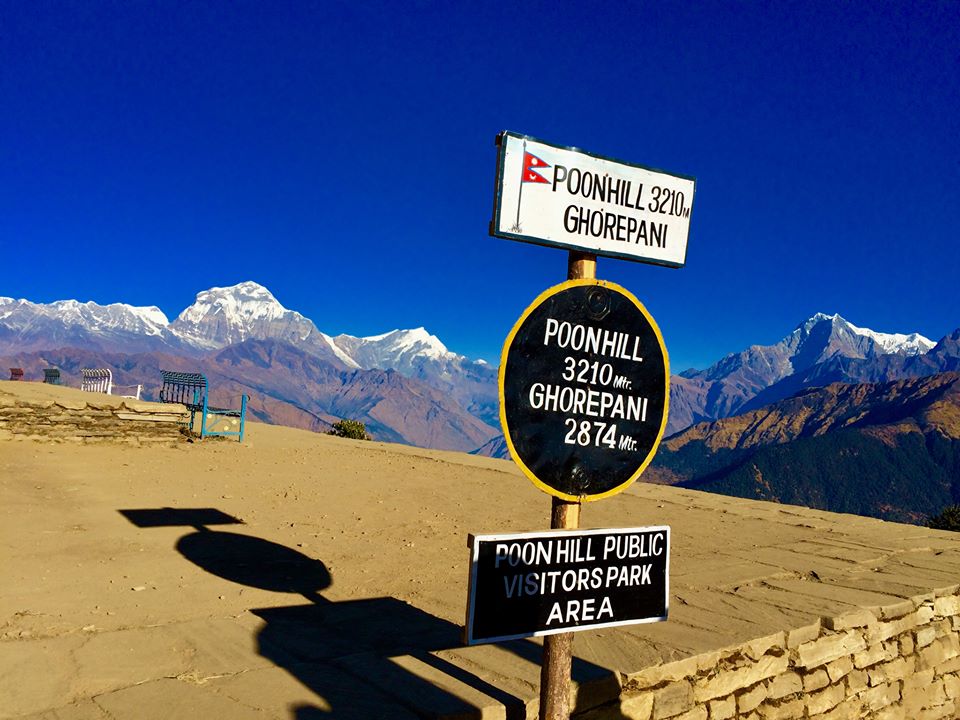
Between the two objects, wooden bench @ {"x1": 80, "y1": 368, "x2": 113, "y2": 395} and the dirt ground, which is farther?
wooden bench @ {"x1": 80, "y1": 368, "x2": 113, "y2": 395}

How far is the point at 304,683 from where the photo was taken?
11.2 feet

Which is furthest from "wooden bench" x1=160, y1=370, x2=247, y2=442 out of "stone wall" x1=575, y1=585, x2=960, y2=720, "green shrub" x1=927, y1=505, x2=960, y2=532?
"green shrub" x1=927, y1=505, x2=960, y2=532

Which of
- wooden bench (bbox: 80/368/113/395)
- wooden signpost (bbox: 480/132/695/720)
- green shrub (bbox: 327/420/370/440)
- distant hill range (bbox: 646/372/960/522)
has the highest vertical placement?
wooden signpost (bbox: 480/132/695/720)

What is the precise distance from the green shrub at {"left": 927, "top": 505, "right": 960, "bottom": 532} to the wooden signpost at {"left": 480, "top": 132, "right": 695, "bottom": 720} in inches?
691

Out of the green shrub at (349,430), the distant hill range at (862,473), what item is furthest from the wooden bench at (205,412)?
the distant hill range at (862,473)

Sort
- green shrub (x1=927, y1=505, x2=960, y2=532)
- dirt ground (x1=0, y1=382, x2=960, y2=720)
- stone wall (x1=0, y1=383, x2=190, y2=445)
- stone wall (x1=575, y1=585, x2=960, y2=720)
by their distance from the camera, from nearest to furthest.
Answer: dirt ground (x1=0, y1=382, x2=960, y2=720)
stone wall (x1=575, y1=585, x2=960, y2=720)
stone wall (x1=0, y1=383, x2=190, y2=445)
green shrub (x1=927, y1=505, x2=960, y2=532)

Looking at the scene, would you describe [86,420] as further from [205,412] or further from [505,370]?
[505,370]

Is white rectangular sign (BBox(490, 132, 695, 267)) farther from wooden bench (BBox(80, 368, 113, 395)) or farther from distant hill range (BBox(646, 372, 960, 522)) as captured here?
distant hill range (BBox(646, 372, 960, 522))

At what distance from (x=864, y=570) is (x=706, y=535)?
2739 millimetres

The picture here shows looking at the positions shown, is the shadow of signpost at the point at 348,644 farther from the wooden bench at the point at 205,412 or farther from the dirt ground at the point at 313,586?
the wooden bench at the point at 205,412

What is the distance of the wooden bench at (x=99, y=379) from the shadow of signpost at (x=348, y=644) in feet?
88.7

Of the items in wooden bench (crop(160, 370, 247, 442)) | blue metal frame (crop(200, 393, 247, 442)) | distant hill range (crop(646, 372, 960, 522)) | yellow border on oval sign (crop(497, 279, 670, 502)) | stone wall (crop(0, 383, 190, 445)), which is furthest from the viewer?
distant hill range (crop(646, 372, 960, 522))

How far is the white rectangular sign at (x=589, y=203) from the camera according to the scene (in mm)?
2604

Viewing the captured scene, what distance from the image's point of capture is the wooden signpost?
258 cm
